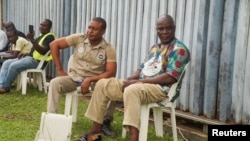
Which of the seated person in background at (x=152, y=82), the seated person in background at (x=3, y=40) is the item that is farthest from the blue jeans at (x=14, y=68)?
the seated person in background at (x=152, y=82)

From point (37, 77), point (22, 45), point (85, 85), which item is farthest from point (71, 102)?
point (22, 45)

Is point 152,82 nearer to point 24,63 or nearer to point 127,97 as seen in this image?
point 127,97

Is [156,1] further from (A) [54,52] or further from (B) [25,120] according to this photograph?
(B) [25,120]

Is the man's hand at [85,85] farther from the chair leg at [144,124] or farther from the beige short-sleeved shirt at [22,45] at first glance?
the beige short-sleeved shirt at [22,45]

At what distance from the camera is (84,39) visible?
4684 millimetres

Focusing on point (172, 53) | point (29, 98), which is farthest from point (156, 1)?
point (29, 98)

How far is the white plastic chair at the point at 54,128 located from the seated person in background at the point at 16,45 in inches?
153

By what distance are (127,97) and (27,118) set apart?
6.84 ft

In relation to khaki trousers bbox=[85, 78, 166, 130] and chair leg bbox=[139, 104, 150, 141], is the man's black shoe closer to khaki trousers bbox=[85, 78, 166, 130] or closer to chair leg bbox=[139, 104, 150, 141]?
khaki trousers bbox=[85, 78, 166, 130]

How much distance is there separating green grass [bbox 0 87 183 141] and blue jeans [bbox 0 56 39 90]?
24cm

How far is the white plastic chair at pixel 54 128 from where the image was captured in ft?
11.9

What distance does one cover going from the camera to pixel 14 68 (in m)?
6.78

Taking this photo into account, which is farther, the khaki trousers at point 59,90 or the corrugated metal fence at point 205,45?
the khaki trousers at point 59,90

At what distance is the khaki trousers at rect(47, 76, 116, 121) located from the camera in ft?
14.3
